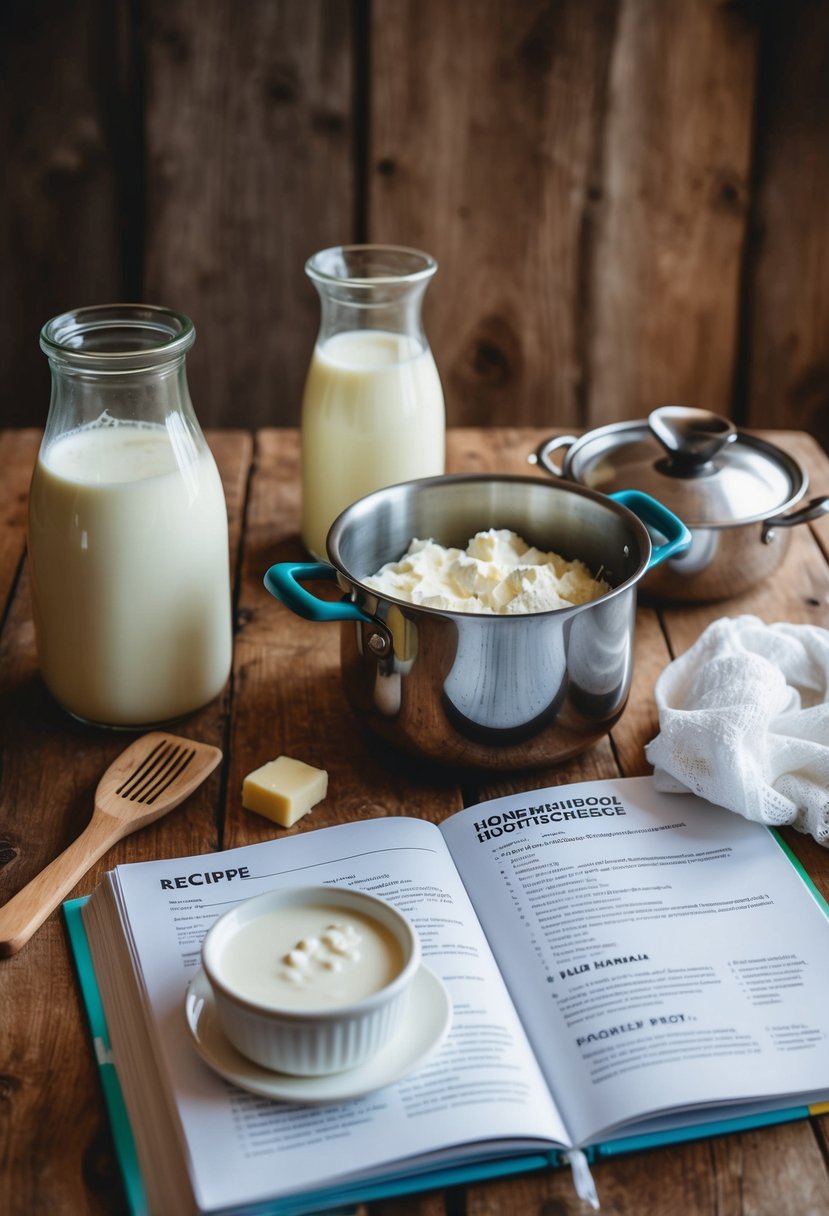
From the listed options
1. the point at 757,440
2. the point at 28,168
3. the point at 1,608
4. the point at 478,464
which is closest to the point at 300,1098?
the point at 1,608

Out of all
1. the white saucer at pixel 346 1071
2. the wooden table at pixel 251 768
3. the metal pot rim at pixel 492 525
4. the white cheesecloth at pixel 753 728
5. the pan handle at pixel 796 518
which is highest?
Answer: the metal pot rim at pixel 492 525

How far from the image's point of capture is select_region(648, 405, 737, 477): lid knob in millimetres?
1266

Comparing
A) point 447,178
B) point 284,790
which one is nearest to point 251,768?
point 284,790

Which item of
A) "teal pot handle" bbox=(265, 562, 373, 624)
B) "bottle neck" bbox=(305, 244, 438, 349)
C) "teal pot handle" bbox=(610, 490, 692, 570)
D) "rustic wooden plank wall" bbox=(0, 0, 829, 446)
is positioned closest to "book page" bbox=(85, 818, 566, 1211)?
"teal pot handle" bbox=(265, 562, 373, 624)

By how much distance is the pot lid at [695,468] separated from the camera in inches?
49.5

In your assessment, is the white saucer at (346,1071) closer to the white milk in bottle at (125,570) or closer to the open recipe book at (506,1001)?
the open recipe book at (506,1001)

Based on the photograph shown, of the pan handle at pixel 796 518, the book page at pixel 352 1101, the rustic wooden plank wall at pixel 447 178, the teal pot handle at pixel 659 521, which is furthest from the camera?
the rustic wooden plank wall at pixel 447 178

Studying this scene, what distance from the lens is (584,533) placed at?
1.14 metres

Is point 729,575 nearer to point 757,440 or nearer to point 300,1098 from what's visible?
point 757,440

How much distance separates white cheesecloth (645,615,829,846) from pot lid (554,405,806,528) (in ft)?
0.55

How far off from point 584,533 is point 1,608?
0.62 meters

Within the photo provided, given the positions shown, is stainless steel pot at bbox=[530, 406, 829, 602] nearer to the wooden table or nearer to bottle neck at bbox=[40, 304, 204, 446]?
the wooden table

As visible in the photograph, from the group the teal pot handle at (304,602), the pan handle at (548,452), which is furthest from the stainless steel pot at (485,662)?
the pan handle at (548,452)

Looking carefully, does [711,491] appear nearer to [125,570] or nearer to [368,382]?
[368,382]
